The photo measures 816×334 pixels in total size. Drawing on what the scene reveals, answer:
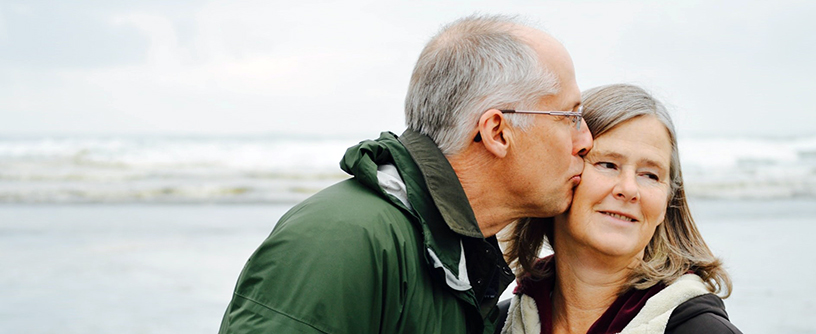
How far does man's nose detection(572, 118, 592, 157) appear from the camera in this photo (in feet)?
→ 8.55

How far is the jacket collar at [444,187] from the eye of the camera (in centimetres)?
227

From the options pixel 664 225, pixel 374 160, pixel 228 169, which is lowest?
pixel 228 169

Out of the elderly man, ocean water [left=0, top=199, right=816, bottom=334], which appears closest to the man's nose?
the elderly man

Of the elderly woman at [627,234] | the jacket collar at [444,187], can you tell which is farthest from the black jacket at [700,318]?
the jacket collar at [444,187]

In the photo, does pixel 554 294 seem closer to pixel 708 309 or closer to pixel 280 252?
pixel 708 309

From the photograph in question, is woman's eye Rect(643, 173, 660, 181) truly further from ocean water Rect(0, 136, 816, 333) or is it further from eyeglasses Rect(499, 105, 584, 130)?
ocean water Rect(0, 136, 816, 333)

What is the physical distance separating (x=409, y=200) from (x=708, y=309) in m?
1.04

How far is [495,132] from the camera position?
2.44 m

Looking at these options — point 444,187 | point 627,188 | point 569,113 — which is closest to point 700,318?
point 627,188

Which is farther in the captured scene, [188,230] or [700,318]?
[188,230]

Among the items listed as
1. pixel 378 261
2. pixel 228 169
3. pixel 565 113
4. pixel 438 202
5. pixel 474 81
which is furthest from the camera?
pixel 228 169

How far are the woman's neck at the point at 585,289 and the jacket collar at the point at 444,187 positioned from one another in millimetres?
630

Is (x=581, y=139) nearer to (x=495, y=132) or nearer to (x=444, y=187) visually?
(x=495, y=132)

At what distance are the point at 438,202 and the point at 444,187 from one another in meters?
0.07
